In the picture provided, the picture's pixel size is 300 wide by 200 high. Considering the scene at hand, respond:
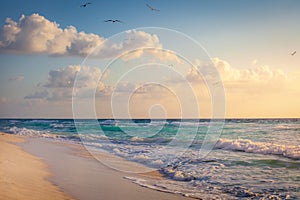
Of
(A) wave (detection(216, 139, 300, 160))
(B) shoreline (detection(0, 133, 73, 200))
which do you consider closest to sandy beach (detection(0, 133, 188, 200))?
(B) shoreline (detection(0, 133, 73, 200))

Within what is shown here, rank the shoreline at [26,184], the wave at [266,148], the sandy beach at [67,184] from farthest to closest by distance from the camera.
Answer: the wave at [266,148] < the sandy beach at [67,184] < the shoreline at [26,184]

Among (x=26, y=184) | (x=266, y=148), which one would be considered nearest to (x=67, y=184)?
(x=26, y=184)

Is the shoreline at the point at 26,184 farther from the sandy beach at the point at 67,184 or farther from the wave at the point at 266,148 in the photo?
the wave at the point at 266,148

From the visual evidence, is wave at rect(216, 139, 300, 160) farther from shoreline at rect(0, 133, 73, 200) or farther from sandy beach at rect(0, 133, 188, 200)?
shoreline at rect(0, 133, 73, 200)

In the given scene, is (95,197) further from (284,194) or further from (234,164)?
(234,164)

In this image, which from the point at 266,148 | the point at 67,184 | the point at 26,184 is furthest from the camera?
the point at 266,148

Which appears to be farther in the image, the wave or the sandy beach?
the wave

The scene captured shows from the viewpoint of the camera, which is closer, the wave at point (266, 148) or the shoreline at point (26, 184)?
the shoreline at point (26, 184)

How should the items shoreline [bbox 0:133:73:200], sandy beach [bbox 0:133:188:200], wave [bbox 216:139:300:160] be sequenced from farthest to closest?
wave [bbox 216:139:300:160]
sandy beach [bbox 0:133:188:200]
shoreline [bbox 0:133:73:200]

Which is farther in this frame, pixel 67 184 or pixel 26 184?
pixel 67 184

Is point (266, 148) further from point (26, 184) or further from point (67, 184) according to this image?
point (26, 184)

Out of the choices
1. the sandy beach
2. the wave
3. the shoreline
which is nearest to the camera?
the shoreline

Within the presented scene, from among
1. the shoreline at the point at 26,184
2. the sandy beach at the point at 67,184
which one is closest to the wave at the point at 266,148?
the sandy beach at the point at 67,184

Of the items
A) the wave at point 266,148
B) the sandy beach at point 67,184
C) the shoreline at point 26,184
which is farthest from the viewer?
the wave at point 266,148
